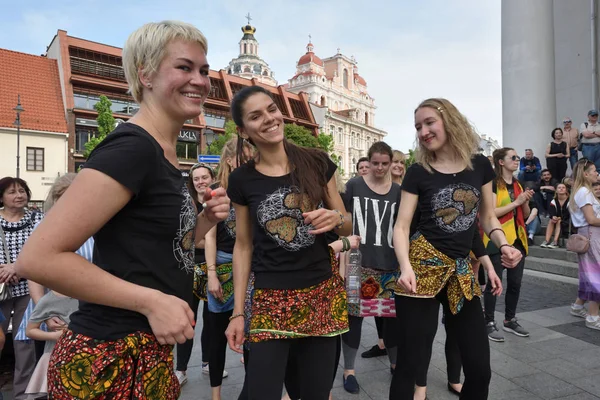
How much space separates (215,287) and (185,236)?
6.78 ft

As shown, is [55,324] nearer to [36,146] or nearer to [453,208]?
[453,208]

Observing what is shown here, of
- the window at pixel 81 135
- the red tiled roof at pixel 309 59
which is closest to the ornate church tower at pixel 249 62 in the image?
the red tiled roof at pixel 309 59

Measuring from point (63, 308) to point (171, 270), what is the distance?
2218 mm

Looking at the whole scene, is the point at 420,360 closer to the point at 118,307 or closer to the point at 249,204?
the point at 249,204

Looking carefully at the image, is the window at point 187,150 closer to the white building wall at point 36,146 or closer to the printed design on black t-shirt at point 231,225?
the white building wall at point 36,146

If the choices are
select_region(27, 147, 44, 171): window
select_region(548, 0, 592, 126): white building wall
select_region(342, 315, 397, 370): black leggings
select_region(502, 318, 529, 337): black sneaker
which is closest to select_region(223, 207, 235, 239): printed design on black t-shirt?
select_region(342, 315, 397, 370): black leggings

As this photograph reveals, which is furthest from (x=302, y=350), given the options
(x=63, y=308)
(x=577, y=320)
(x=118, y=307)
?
(x=577, y=320)

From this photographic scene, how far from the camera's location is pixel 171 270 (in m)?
1.40

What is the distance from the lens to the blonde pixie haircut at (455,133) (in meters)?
2.79

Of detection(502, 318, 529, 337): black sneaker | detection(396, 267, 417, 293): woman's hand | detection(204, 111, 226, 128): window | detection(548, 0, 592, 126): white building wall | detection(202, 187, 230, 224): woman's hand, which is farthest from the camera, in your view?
detection(204, 111, 226, 128): window

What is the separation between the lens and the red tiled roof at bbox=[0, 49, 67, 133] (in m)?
30.8

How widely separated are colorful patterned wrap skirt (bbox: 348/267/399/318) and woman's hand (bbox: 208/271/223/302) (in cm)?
126

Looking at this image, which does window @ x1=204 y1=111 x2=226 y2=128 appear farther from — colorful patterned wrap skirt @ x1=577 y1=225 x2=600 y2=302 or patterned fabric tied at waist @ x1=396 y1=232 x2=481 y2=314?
patterned fabric tied at waist @ x1=396 y1=232 x2=481 y2=314

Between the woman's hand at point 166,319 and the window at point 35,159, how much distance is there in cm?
3563
